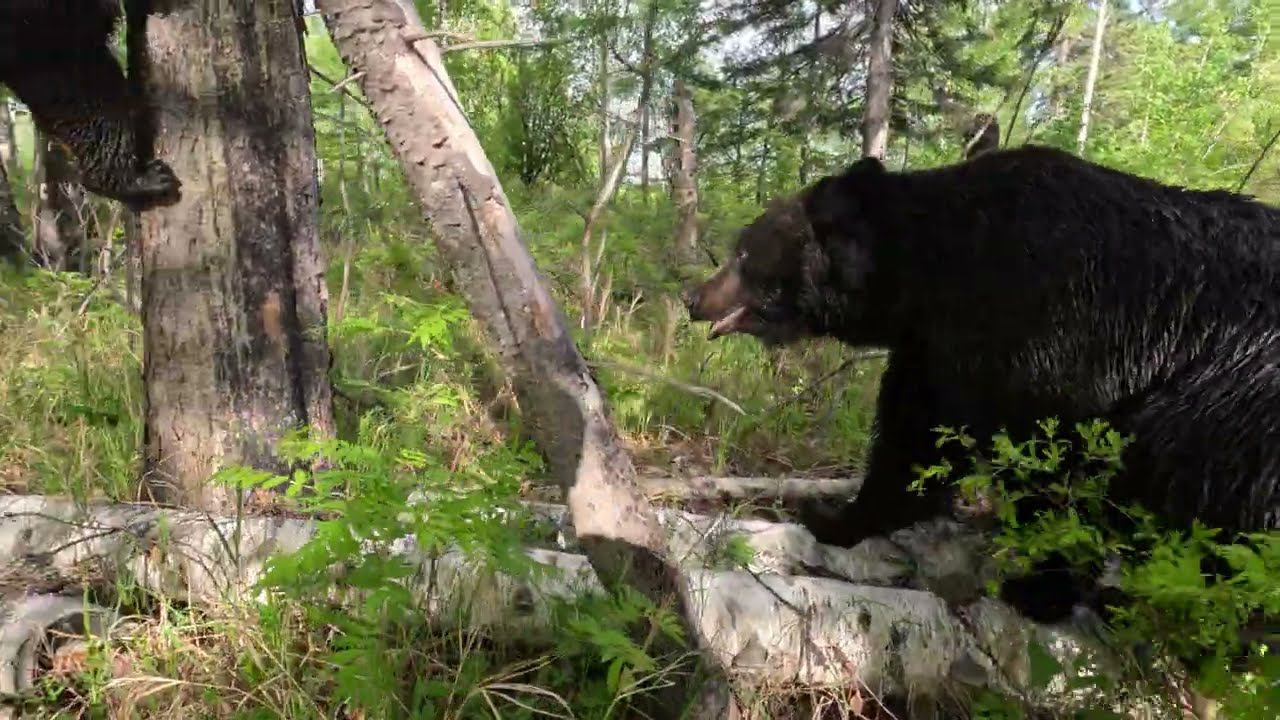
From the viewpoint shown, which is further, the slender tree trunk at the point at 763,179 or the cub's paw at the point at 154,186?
the slender tree trunk at the point at 763,179

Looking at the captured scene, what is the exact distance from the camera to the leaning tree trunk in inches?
104

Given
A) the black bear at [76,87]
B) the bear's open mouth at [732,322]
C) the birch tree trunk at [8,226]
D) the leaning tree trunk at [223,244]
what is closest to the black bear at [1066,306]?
the bear's open mouth at [732,322]

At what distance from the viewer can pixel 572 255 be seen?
250 inches

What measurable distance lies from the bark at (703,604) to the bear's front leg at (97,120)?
1122 millimetres

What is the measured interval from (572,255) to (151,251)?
3.86 metres

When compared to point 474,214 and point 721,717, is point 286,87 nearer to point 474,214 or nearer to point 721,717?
point 474,214

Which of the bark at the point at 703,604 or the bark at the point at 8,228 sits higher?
the bark at the point at 8,228

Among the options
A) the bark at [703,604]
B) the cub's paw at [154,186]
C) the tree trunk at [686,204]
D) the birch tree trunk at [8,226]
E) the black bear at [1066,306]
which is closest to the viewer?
the bark at [703,604]

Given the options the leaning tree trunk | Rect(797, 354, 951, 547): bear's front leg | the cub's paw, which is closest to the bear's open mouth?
Rect(797, 354, 951, 547): bear's front leg

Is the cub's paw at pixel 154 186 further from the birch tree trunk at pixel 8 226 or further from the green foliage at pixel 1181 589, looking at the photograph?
the birch tree trunk at pixel 8 226

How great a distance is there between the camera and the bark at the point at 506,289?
1695 millimetres

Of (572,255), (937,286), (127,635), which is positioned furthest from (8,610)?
(572,255)

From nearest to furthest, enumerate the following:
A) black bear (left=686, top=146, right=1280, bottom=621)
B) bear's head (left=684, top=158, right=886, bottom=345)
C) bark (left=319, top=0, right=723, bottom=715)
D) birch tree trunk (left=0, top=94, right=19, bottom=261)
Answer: bark (left=319, top=0, right=723, bottom=715) → black bear (left=686, top=146, right=1280, bottom=621) → bear's head (left=684, top=158, right=886, bottom=345) → birch tree trunk (left=0, top=94, right=19, bottom=261)

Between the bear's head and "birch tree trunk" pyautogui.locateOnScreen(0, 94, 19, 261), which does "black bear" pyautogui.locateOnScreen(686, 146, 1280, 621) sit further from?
"birch tree trunk" pyautogui.locateOnScreen(0, 94, 19, 261)
